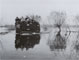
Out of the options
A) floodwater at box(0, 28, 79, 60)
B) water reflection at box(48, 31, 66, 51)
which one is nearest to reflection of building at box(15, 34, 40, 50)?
floodwater at box(0, 28, 79, 60)

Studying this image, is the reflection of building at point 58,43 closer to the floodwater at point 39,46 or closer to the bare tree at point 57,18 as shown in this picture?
the floodwater at point 39,46

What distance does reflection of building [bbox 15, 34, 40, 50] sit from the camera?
1665 mm

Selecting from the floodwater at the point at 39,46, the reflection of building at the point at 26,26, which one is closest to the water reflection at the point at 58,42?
the floodwater at the point at 39,46

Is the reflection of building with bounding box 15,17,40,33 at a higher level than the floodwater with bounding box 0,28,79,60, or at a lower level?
higher

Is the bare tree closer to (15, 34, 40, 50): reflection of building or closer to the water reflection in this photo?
the water reflection

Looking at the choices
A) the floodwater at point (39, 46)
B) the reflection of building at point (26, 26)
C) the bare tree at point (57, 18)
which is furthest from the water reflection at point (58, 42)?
the reflection of building at point (26, 26)

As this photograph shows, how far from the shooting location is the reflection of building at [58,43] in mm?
1673

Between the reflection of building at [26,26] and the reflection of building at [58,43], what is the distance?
0.71 ft

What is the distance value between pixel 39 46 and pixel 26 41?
155mm

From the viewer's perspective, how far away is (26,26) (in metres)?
1.66

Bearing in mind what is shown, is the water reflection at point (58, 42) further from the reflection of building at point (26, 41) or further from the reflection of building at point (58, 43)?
the reflection of building at point (26, 41)

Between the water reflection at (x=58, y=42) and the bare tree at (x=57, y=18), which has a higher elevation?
the bare tree at (x=57, y=18)

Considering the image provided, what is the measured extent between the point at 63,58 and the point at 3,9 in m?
0.85

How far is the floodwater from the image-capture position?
1652 mm
